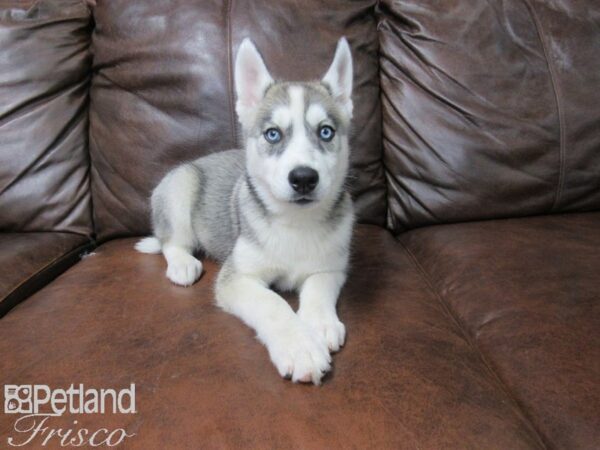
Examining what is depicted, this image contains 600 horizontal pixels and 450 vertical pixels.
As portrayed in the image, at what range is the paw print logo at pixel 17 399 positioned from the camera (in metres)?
1.03

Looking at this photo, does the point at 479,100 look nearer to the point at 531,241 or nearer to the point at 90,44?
the point at 531,241

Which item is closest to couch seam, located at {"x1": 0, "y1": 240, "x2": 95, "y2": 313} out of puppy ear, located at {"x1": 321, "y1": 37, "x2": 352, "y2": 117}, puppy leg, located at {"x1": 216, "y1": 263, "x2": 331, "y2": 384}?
puppy leg, located at {"x1": 216, "y1": 263, "x2": 331, "y2": 384}

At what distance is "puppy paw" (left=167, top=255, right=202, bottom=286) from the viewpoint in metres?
1.66

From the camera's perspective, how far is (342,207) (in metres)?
1.71

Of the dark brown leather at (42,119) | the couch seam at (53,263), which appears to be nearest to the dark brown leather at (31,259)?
the couch seam at (53,263)

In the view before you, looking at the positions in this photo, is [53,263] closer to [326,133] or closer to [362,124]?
[326,133]

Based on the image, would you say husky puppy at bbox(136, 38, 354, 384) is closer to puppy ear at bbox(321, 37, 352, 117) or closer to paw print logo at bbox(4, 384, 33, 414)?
puppy ear at bbox(321, 37, 352, 117)

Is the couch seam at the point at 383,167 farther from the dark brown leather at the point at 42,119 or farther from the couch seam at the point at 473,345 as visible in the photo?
the dark brown leather at the point at 42,119

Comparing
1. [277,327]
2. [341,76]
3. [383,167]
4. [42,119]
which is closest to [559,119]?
[383,167]

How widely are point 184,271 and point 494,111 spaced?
152 centimetres

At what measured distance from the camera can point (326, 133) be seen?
1558mm

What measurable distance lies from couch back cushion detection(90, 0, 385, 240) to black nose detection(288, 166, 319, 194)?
2.71ft

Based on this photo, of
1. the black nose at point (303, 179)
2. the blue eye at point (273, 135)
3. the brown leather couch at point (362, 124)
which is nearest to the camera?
the black nose at point (303, 179)

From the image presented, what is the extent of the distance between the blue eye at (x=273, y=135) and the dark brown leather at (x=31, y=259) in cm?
97
